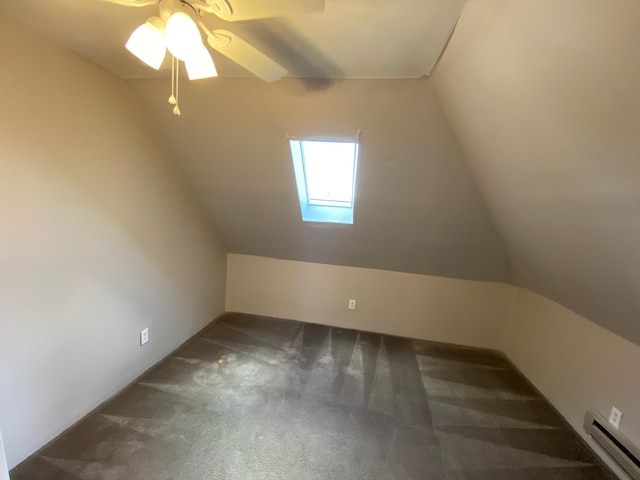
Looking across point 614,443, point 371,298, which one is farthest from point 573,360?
point 371,298

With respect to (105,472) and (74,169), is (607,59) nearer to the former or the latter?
(74,169)

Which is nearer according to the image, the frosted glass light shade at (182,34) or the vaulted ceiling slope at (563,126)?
the vaulted ceiling slope at (563,126)

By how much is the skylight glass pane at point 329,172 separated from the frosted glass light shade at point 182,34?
146 cm

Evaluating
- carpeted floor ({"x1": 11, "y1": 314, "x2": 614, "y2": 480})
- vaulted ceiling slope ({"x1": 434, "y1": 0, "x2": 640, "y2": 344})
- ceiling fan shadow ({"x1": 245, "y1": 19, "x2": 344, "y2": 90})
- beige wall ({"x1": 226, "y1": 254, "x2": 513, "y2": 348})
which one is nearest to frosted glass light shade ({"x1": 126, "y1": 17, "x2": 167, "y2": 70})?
ceiling fan shadow ({"x1": 245, "y1": 19, "x2": 344, "y2": 90})

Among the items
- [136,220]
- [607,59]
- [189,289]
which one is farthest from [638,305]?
[189,289]

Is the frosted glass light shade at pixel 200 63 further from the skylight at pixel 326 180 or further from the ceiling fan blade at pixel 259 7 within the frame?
the skylight at pixel 326 180

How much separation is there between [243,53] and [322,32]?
328 mm

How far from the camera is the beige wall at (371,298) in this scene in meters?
3.26

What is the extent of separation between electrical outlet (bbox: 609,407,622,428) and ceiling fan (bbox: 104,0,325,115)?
2481 millimetres

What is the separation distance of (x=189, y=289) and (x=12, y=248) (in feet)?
5.12

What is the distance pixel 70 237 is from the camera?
1.73 metres

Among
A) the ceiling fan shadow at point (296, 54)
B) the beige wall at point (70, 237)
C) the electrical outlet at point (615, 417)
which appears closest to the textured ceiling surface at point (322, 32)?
the ceiling fan shadow at point (296, 54)

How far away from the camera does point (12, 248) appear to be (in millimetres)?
1462

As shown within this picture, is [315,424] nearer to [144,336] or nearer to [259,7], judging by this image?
[144,336]
